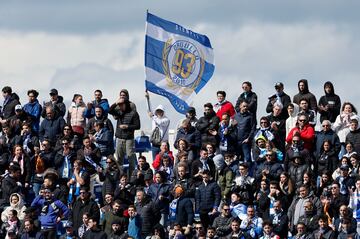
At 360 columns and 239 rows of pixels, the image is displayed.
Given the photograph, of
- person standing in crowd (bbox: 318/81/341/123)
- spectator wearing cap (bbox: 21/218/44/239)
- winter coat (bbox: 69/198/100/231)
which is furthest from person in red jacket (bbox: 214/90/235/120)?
spectator wearing cap (bbox: 21/218/44/239)

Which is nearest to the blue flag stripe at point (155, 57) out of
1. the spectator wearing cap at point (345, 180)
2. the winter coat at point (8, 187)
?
the winter coat at point (8, 187)

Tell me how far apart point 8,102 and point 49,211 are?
4.72m

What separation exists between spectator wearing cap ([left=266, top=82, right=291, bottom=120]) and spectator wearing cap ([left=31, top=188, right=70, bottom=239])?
16.3 feet

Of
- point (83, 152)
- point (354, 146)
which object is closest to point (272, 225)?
point (354, 146)

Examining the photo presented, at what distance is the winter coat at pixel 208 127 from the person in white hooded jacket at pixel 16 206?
4.01 m

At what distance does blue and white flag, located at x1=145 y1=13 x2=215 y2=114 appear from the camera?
40.9 meters

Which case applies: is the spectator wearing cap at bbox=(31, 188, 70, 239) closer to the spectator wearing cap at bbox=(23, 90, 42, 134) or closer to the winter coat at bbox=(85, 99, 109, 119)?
the winter coat at bbox=(85, 99, 109, 119)

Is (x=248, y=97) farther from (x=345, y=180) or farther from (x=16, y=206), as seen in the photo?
(x=16, y=206)

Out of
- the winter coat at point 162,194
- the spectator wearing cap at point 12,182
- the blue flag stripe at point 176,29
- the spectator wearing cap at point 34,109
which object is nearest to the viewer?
the winter coat at point 162,194

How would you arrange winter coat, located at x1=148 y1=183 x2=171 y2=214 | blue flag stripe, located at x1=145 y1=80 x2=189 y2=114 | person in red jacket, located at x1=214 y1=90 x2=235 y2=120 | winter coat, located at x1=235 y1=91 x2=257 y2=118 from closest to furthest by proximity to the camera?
winter coat, located at x1=148 y1=183 x2=171 y2=214 → winter coat, located at x1=235 y1=91 x2=257 y2=118 → person in red jacket, located at x1=214 y1=90 x2=235 y2=120 → blue flag stripe, located at x1=145 y1=80 x2=189 y2=114

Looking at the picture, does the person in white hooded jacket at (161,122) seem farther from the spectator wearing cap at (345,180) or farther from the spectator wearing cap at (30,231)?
the spectator wearing cap at (345,180)

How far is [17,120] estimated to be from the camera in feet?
131

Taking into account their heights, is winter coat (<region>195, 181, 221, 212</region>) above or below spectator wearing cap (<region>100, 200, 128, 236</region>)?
above

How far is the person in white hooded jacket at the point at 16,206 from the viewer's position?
36.9 metres
